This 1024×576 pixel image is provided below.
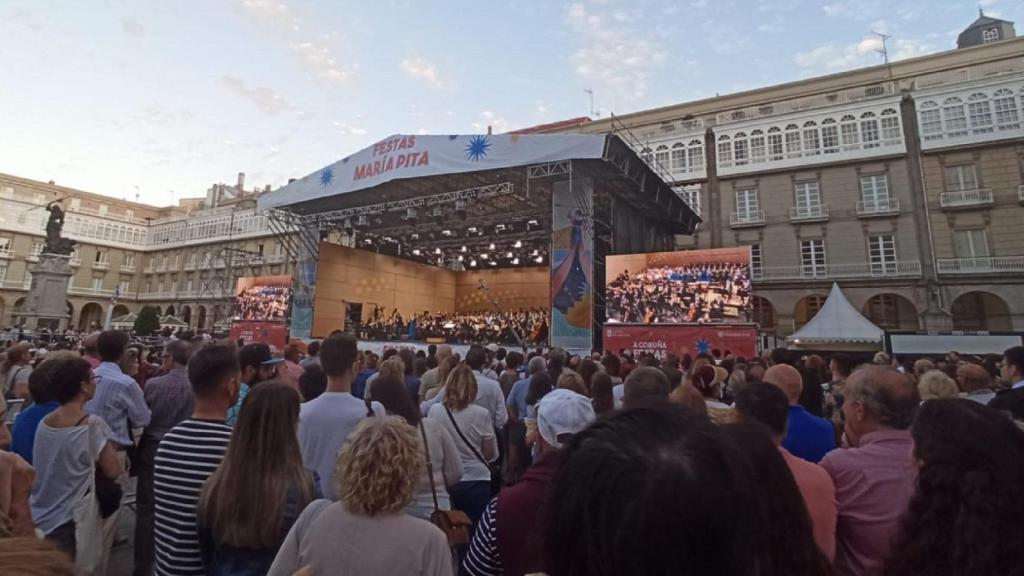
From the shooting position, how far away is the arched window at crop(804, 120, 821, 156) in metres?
23.9

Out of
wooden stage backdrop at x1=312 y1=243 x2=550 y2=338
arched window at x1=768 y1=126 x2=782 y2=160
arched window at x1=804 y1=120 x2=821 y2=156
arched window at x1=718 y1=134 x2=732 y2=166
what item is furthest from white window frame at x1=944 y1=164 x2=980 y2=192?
wooden stage backdrop at x1=312 y1=243 x2=550 y2=338

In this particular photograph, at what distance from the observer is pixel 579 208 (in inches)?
626

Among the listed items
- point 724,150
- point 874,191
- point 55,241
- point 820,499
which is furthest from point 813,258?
point 55,241

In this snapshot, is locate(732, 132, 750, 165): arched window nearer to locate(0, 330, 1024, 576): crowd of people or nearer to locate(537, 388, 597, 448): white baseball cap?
locate(0, 330, 1024, 576): crowd of people

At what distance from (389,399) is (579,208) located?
1370cm

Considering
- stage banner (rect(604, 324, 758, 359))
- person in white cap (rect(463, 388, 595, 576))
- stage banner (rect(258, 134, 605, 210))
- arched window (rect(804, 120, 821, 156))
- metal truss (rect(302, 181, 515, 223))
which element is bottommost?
person in white cap (rect(463, 388, 595, 576))

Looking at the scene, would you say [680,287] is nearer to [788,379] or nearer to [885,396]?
[788,379]

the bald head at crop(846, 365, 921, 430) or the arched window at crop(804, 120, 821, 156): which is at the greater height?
the arched window at crop(804, 120, 821, 156)

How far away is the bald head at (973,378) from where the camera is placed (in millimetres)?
4398

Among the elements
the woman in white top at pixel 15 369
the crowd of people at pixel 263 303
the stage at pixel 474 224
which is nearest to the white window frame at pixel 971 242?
the stage at pixel 474 224

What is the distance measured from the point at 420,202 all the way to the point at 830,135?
820 inches

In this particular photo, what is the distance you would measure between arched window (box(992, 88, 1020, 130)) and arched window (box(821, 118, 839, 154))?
19.8 feet

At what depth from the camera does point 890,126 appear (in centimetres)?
2277

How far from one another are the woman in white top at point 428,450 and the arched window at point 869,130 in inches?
1103
